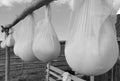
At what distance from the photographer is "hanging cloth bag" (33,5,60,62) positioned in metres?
0.94

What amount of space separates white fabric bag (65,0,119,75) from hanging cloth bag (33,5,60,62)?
26cm

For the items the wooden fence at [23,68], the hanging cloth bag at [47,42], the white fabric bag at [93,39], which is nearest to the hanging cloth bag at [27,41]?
the hanging cloth bag at [47,42]

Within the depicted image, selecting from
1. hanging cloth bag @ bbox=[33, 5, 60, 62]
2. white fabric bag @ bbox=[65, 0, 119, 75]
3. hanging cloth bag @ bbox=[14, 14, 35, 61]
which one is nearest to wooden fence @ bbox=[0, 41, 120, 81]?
hanging cloth bag @ bbox=[14, 14, 35, 61]

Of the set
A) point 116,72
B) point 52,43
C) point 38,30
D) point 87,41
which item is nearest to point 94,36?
point 87,41

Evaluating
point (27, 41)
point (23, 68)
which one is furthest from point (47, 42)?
point (23, 68)

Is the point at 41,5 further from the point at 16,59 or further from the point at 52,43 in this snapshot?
the point at 16,59

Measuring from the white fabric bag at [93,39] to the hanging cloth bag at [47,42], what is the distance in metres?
0.26

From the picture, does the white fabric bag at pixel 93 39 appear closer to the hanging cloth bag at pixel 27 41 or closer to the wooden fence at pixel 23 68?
the hanging cloth bag at pixel 27 41

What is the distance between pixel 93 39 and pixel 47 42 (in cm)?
34

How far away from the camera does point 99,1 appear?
2.20 ft

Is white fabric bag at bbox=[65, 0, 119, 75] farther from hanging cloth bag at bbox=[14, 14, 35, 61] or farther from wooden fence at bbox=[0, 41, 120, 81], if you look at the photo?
wooden fence at bbox=[0, 41, 120, 81]

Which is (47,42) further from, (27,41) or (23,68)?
(23,68)

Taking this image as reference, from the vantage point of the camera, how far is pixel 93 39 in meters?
0.65

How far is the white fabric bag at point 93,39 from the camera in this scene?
65 centimetres
